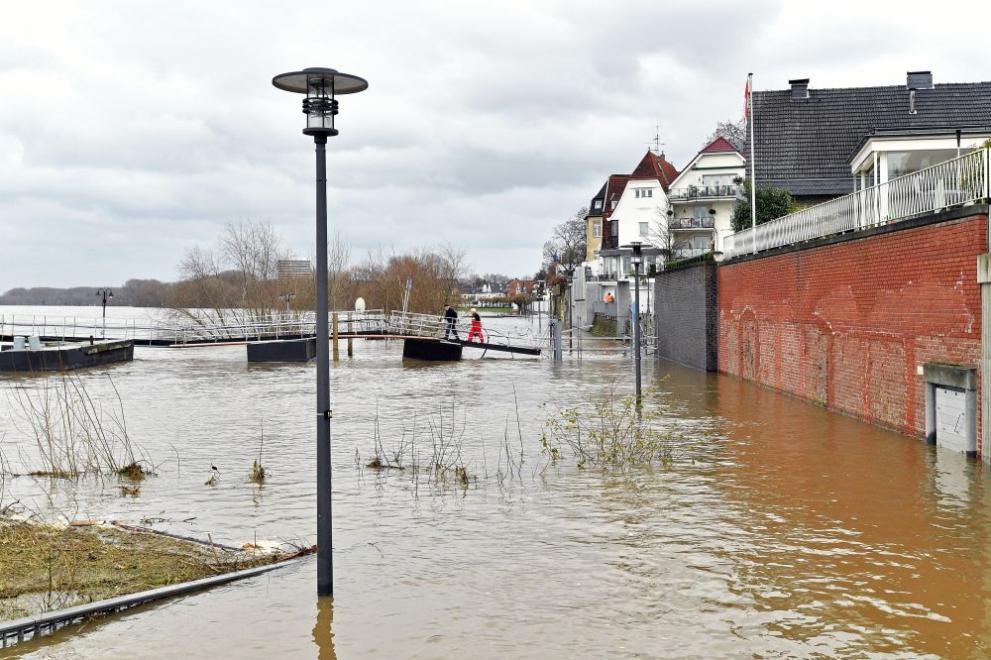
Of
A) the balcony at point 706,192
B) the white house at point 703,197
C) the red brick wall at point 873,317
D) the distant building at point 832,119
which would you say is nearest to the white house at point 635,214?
the white house at point 703,197

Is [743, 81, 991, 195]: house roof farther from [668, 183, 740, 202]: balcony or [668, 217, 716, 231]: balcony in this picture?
[668, 183, 740, 202]: balcony

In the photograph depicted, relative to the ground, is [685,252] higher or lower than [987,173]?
higher

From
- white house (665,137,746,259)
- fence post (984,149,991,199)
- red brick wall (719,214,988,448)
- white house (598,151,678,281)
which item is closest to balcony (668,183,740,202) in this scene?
white house (665,137,746,259)

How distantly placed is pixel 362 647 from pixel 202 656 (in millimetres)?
1048

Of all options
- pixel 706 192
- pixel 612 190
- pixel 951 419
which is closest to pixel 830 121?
pixel 951 419

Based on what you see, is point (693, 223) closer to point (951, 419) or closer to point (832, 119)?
point (832, 119)

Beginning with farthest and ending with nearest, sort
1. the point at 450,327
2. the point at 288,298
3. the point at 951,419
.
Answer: the point at 288,298, the point at 450,327, the point at 951,419

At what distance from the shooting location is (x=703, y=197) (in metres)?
65.0

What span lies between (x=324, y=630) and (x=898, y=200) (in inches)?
531

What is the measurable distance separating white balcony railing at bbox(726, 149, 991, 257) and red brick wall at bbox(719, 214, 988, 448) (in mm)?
408

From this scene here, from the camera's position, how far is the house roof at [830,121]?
35938 mm

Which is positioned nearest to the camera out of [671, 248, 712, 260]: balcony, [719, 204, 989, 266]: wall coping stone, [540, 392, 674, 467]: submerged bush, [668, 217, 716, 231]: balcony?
[719, 204, 989, 266]: wall coping stone

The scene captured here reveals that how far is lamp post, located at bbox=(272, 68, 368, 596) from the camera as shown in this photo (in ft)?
23.3

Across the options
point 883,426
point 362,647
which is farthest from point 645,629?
point 883,426
